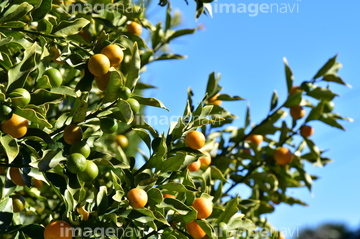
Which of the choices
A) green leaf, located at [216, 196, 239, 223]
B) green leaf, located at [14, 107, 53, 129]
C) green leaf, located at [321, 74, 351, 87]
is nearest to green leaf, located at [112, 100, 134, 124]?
green leaf, located at [14, 107, 53, 129]

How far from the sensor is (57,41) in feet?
5.25

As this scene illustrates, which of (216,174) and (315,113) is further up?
(315,113)

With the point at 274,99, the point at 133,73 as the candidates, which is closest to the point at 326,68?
the point at 274,99

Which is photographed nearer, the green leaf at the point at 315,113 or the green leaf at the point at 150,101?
the green leaf at the point at 150,101

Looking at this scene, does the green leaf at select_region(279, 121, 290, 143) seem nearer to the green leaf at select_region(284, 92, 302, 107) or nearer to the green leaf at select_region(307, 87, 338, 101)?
the green leaf at select_region(284, 92, 302, 107)

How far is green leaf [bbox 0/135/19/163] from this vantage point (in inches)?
51.6

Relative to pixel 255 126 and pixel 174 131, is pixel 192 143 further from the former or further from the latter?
pixel 255 126

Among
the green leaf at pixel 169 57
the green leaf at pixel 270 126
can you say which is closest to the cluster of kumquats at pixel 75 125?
the green leaf at pixel 169 57

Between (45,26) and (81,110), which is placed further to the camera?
(45,26)

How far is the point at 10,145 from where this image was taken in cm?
133

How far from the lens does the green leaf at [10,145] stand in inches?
51.6

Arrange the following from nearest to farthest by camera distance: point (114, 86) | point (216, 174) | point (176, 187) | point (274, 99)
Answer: point (114, 86) < point (176, 187) < point (216, 174) < point (274, 99)

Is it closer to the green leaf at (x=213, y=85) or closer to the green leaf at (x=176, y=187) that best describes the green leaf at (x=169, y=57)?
the green leaf at (x=213, y=85)

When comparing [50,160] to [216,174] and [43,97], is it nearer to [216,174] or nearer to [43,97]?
[43,97]
